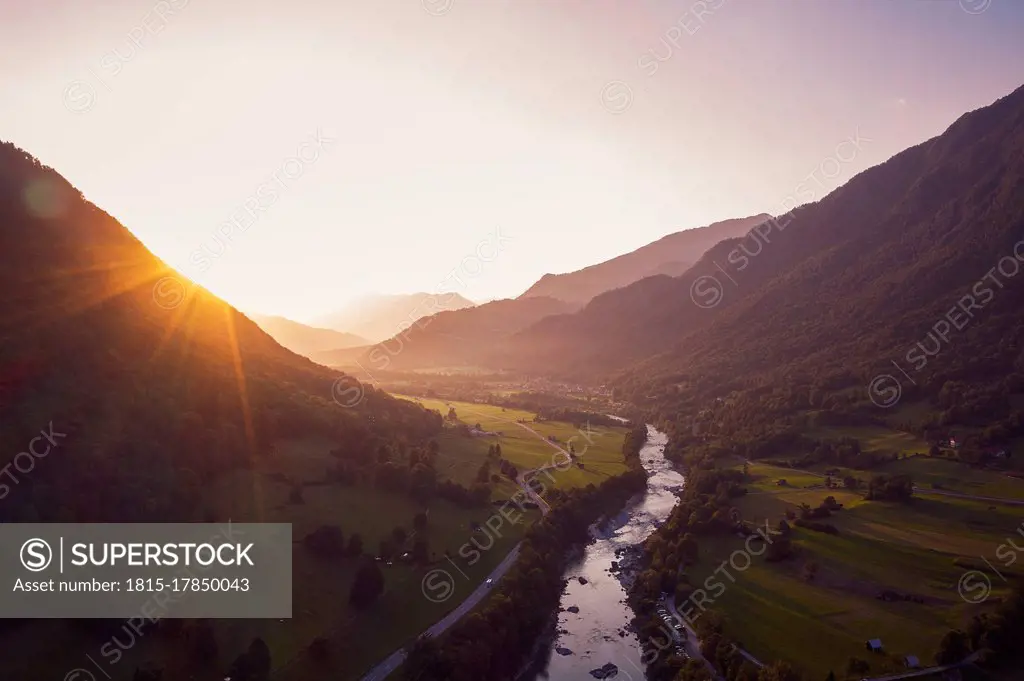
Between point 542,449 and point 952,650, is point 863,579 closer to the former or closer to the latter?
point 952,650

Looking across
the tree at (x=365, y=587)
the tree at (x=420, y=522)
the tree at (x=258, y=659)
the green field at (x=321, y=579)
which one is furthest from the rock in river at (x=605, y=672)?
the tree at (x=258, y=659)

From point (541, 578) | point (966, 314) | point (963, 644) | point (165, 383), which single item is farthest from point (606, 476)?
point (966, 314)

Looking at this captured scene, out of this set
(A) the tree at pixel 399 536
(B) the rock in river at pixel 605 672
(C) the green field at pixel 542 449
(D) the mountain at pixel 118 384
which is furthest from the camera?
(C) the green field at pixel 542 449

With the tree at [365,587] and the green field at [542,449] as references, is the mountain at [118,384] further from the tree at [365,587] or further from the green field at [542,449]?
the tree at [365,587]

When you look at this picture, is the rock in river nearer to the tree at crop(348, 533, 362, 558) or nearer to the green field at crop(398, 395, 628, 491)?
the tree at crop(348, 533, 362, 558)

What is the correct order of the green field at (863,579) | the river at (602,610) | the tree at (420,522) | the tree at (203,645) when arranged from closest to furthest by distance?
the tree at (203,645) → the green field at (863,579) → the river at (602,610) → the tree at (420,522)

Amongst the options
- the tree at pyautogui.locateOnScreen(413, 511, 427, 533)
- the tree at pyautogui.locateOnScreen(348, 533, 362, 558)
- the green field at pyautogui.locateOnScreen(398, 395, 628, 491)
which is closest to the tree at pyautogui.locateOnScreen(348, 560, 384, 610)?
the tree at pyautogui.locateOnScreen(348, 533, 362, 558)

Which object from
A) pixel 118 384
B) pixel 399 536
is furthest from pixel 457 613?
pixel 118 384

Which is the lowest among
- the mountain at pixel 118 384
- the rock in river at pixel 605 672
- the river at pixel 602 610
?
the rock in river at pixel 605 672
